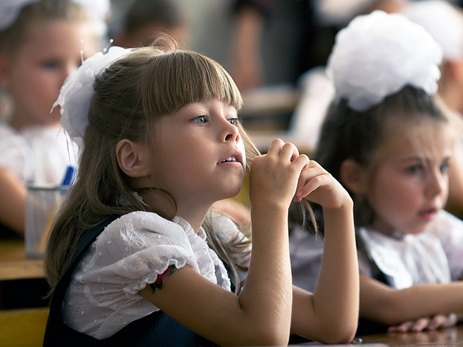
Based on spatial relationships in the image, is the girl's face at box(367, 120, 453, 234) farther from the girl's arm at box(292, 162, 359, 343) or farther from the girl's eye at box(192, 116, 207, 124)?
the girl's eye at box(192, 116, 207, 124)

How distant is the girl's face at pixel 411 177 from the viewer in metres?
2.10

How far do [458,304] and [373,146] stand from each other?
16.5 inches

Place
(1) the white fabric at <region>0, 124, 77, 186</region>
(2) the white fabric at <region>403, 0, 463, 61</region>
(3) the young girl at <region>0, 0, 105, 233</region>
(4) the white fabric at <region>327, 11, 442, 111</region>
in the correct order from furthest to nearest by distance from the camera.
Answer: (2) the white fabric at <region>403, 0, 463, 61</region>, (3) the young girl at <region>0, 0, 105, 233</region>, (1) the white fabric at <region>0, 124, 77, 186</region>, (4) the white fabric at <region>327, 11, 442, 111</region>

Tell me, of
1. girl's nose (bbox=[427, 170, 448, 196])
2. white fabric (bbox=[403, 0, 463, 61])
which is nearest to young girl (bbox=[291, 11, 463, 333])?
girl's nose (bbox=[427, 170, 448, 196])

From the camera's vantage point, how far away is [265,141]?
11.9ft

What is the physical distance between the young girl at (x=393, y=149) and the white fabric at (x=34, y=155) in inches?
30.5

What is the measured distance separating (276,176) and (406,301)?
1.93ft

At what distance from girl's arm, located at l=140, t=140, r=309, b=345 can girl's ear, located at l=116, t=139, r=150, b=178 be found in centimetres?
21

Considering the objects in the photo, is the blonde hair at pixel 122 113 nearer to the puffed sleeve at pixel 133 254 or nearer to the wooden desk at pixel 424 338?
the puffed sleeve at pixel 133 254

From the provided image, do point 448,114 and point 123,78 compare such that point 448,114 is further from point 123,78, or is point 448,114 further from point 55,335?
point 55,335

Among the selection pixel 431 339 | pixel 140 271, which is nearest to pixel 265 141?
pixel 431 339

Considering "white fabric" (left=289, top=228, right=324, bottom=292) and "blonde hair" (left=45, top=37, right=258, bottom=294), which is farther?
"white fabric" (left=289, top=228, right=324, bottom=292)

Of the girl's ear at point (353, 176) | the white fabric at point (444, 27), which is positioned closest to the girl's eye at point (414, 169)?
the girl's ear at point (353, 176)

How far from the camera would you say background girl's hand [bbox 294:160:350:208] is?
1553 millimetres
